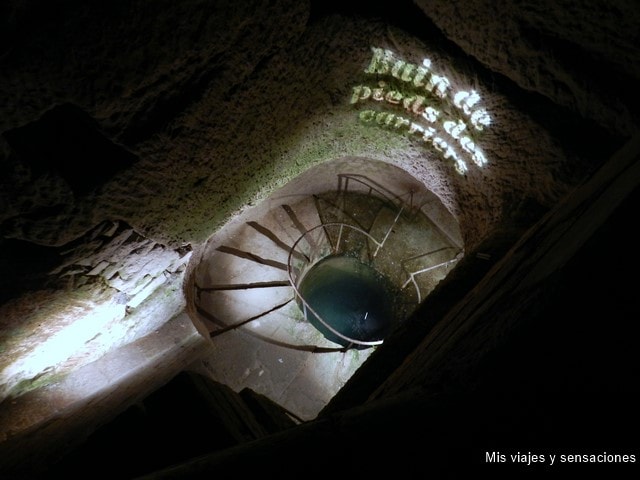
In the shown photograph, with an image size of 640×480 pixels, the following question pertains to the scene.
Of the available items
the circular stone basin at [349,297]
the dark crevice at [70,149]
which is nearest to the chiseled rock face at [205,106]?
the dark crevice at [70,149]

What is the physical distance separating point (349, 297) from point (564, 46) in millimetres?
6976

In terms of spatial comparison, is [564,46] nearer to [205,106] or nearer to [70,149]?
[205,106]

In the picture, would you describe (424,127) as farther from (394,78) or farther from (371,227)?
(371,227)

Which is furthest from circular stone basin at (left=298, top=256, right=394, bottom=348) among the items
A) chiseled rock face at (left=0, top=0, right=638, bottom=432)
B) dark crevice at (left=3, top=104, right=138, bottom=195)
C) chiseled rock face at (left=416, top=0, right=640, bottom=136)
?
chiseled rock face at (left=416, top=0, right=640, bottom=136)

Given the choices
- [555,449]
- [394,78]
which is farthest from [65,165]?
[394,78]

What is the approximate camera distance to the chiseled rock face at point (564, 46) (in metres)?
1.92

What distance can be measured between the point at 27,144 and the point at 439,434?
8.00ft

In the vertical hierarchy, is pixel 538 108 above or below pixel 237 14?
above

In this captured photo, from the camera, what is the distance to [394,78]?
356cm

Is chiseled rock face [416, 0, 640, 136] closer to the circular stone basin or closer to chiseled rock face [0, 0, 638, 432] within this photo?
chiseled rock face [0, 0, 638, 432]

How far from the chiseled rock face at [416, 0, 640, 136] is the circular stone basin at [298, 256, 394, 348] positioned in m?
4.87

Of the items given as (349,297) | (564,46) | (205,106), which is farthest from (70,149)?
(349,297)

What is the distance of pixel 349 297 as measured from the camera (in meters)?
8.61

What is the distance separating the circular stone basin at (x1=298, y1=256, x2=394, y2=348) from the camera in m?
7.11
